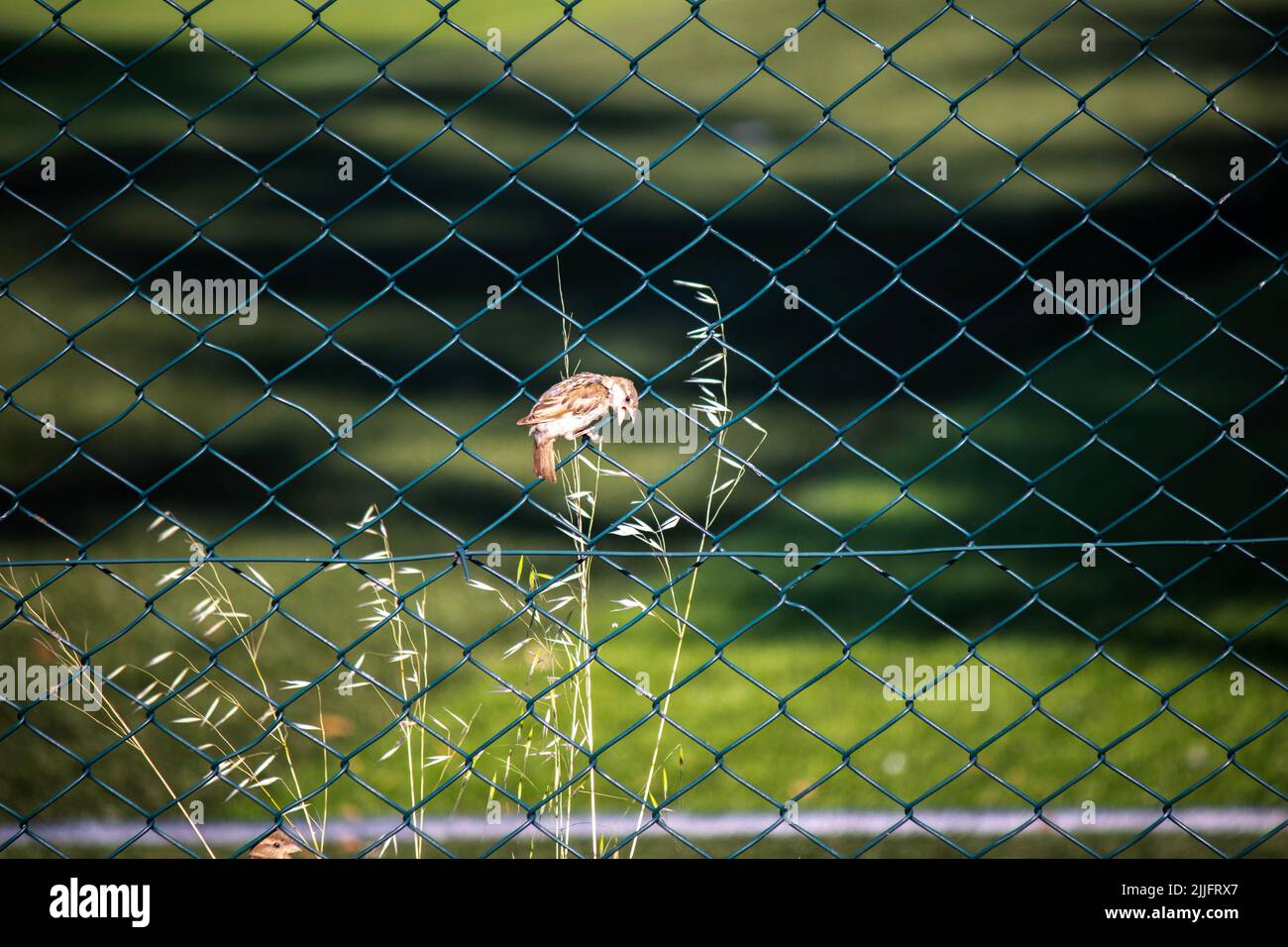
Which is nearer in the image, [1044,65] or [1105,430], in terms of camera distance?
[1105,430]

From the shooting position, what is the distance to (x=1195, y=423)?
4180 mm

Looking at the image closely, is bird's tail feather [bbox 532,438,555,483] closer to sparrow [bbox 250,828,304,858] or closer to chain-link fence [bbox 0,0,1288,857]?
chain-link fence [bbox 0,0,1288,857]

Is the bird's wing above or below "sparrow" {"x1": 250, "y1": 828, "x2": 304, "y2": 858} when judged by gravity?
above

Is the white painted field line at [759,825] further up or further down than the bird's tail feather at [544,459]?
further down

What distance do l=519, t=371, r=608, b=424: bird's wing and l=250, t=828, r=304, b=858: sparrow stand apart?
80cm

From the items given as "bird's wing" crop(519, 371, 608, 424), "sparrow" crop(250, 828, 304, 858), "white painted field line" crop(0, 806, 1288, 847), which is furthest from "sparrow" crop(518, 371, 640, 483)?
"white painted field line" crop(0, 806, 1288, 847)

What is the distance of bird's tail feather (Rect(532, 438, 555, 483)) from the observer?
6.35ft

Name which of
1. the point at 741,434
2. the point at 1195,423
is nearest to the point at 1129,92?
the point at 1195,423

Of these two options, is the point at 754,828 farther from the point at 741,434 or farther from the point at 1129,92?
the point at 1129,92

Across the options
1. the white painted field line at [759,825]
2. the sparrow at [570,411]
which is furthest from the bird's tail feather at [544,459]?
the white painted field line at [759,825]

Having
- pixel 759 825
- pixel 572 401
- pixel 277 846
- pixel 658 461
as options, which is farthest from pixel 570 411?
pixel 658 461

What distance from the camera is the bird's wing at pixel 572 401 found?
6.27 ft

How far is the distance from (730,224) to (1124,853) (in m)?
3.48

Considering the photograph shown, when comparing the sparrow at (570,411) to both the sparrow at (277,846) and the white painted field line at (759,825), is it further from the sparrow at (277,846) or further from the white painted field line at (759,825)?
the white painted field line at (759,825)
